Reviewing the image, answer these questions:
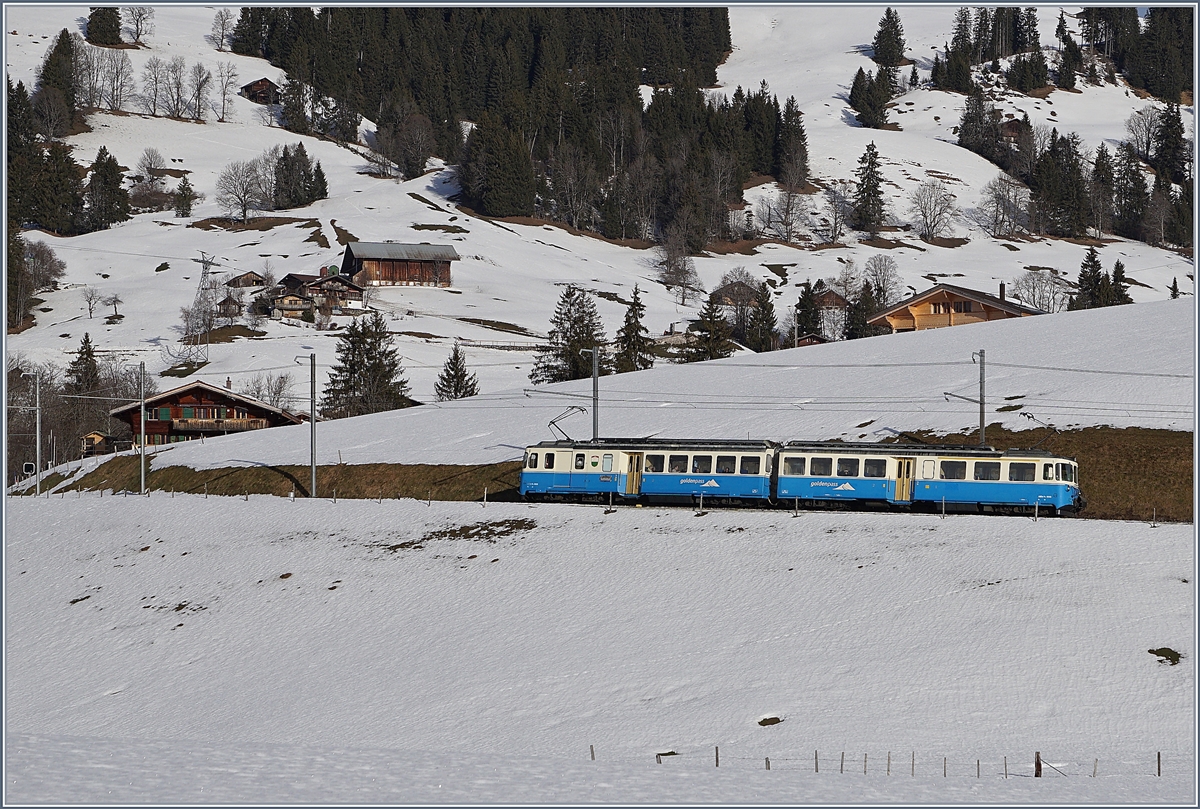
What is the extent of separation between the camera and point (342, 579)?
157ft

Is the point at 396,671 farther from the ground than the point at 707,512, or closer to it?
closer to it

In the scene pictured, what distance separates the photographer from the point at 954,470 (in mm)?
48469

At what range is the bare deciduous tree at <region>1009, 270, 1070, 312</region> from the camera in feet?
547

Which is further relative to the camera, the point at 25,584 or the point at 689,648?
the point at 25,584

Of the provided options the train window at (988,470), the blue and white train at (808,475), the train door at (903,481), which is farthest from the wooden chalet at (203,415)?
the train window at (988,470)

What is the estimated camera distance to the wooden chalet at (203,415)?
308ft

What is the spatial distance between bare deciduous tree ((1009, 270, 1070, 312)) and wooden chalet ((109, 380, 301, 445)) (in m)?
116

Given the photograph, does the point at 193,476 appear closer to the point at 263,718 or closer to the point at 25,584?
the point at 25,584

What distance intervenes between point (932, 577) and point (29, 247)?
163 meters

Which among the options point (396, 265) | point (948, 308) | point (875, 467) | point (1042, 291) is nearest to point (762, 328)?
point (948, 308)

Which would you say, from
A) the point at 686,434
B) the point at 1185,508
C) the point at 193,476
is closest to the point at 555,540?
the point at 686,434

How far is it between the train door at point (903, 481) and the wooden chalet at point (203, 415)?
6009 centimetres

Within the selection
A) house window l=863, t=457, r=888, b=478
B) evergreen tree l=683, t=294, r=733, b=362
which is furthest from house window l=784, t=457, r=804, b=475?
evergreen tree l=683, t=294, r=733, b=362

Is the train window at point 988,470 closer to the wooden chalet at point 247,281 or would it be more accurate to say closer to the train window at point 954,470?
the train window at point 954,470
